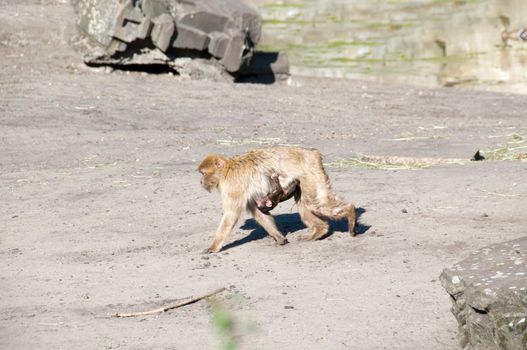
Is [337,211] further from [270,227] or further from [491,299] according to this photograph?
[491,299]

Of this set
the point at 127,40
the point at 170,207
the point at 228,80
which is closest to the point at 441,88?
the point at 228,80

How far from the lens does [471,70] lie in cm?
2331

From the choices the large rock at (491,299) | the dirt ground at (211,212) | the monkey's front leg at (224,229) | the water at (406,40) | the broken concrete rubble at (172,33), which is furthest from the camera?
the water at (406,40)

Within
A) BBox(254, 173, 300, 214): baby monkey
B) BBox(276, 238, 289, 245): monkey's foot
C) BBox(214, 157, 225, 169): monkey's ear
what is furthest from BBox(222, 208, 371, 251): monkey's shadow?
BBox(214, 157, 225, 169): monkey's ear

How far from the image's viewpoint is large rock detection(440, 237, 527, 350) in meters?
6.69

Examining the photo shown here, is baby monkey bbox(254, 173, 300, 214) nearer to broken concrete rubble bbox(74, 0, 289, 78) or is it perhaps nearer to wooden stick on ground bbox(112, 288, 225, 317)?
wooden stick on ground bbox(112, 288, 225, 317)

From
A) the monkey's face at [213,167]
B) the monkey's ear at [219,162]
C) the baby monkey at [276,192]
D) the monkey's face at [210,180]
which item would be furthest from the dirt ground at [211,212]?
the monkey's ear at [219,162]

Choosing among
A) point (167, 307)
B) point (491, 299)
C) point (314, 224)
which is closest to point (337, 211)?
point (314, 224)

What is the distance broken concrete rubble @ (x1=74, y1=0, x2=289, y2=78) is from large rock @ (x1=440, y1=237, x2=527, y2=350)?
14.3 m

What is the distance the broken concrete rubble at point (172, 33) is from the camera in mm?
20844

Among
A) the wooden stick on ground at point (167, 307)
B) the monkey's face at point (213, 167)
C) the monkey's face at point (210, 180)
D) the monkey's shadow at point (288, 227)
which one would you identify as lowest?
the wooden stick on ground at point (167, 307)

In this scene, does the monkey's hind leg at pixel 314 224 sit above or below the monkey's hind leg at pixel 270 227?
above

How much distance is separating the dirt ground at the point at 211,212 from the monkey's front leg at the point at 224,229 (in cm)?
12

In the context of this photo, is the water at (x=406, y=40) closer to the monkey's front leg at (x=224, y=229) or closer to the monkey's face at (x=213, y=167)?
the monkey's face at (x=213, y=167)
